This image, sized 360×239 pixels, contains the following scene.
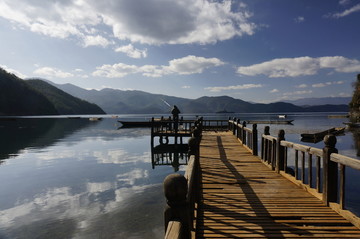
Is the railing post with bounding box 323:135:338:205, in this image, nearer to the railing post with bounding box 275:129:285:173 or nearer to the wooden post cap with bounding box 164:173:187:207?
the railing post with bounding box 275:129:285:173

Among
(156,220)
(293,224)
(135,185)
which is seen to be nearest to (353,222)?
(293,224)

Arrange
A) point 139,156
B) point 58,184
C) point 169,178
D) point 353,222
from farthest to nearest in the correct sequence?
point 139,156 < point 58,184 < point 353,222 < point 169,178

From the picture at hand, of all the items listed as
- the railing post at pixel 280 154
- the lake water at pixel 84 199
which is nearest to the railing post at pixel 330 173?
the railing post at pixel 280 154

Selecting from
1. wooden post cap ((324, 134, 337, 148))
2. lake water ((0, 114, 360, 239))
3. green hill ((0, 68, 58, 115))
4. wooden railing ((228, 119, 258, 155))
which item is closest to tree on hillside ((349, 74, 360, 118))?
lake water ((0, 114, 360, 239))

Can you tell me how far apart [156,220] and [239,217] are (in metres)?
5.03

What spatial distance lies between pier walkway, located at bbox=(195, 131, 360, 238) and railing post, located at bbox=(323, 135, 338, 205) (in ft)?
0.93

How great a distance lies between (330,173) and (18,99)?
188m

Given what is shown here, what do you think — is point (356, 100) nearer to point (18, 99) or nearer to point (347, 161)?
point (347, 161)

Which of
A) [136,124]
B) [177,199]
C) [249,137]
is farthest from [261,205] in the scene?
[136,124]

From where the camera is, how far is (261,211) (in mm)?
5227

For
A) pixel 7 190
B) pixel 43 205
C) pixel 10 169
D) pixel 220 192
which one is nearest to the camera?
pixel 220 192

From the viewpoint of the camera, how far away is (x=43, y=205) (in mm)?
11062

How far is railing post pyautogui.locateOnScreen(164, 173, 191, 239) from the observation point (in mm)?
2395

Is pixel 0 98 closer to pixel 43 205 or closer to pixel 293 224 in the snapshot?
pixel 43 205
